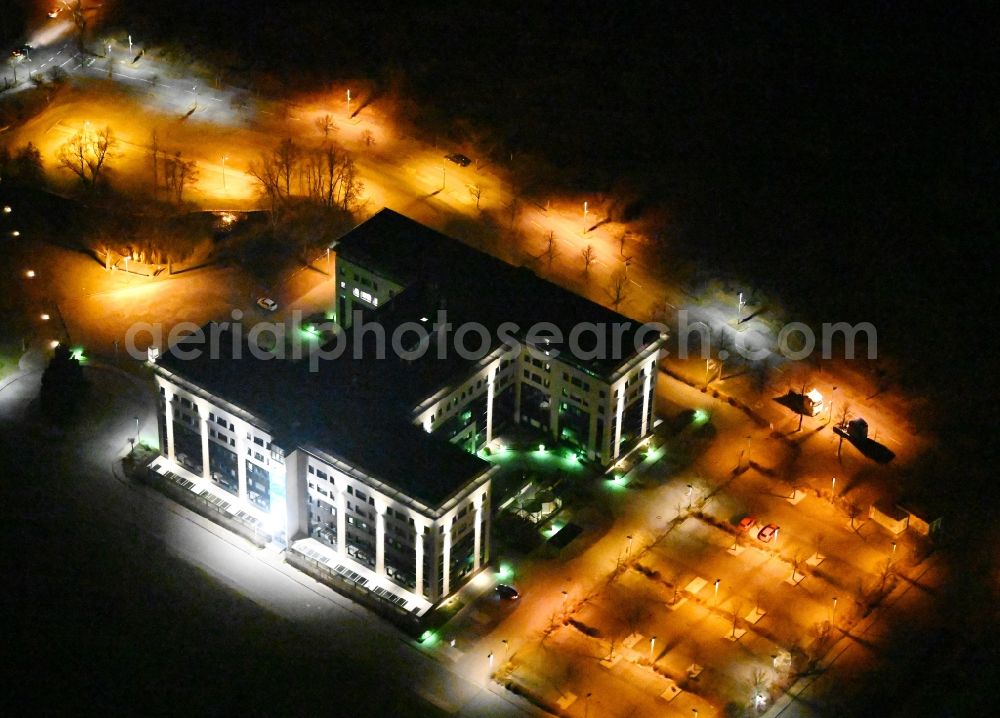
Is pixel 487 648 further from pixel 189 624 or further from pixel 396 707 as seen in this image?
pixel 189 624

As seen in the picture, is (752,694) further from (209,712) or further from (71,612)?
(71,612)

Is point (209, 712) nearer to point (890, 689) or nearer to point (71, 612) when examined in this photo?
point (71, 612)

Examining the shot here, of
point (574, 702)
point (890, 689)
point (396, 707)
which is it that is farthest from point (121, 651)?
point (890, 689)

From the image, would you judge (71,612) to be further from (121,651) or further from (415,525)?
(415,525)

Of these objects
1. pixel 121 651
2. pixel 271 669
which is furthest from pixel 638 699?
pixel 121 651

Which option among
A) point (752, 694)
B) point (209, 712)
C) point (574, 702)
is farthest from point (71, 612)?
point (752, 694)
